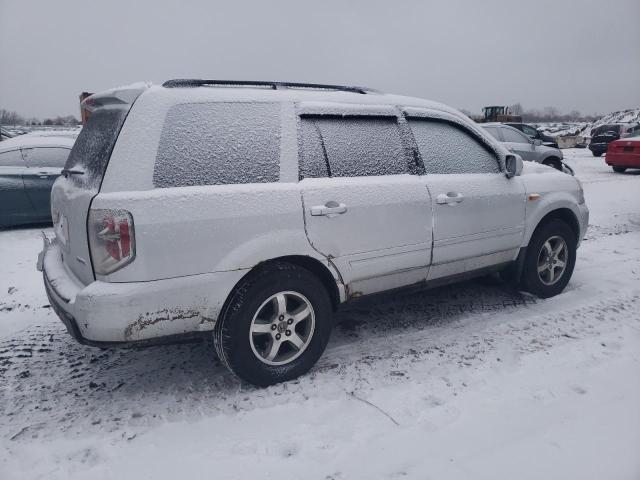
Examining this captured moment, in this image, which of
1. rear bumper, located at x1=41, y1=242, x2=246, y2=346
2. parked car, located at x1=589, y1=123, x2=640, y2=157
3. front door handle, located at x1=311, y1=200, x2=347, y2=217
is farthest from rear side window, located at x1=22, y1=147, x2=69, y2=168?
parked car, located at x1=589, y1=123, x2=640, y2=157

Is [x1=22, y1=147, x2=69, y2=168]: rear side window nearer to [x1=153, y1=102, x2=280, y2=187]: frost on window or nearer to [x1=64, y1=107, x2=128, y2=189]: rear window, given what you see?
[x1=64, y1=107, x2=128, y2=189]: rear window

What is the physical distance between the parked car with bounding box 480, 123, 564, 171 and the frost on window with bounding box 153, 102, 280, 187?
10.6 metres

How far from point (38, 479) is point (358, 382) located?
1801 mm

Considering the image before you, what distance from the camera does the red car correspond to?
14.6 meters

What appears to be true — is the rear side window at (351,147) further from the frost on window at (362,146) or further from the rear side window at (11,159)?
the rear side window at (11,159)

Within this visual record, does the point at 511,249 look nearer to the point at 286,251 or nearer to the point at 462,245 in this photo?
the point at 462,245

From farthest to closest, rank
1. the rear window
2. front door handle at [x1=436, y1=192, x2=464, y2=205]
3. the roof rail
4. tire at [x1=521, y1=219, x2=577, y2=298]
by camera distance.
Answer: tire at [x1=521, y1=219, x2=577, y2=298], front door handle at [x1=436, y1=192, x2=464, y2=205], the roof rail, the rear window

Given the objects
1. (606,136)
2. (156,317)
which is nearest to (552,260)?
(156,317)

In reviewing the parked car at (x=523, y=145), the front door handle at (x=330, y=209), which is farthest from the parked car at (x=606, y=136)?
the front door handle at (x=330, y=209)

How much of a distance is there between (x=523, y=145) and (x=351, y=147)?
10.6m

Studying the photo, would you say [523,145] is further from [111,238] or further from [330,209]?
[111,238]

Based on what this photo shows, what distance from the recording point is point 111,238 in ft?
7.89

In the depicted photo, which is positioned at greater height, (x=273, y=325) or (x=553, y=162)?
(x=553, y=162)

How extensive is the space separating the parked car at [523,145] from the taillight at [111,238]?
37.4 ft
